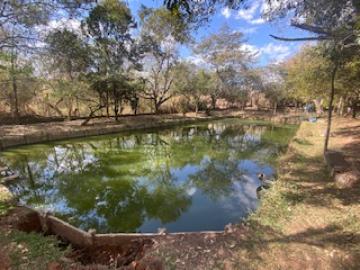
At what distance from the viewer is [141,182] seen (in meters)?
7.58

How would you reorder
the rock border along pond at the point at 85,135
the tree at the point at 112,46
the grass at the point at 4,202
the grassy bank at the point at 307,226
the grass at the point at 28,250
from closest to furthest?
the grass at the point at 28,250
the grassy bank at the point at 307,226
the rock border along pond at the point at 85,135
the grass at the point at 4,202
the tree at the point at 112,46

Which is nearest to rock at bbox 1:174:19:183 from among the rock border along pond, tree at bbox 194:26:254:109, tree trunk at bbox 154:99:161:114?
the rock border along pond

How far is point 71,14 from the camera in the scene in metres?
6.86

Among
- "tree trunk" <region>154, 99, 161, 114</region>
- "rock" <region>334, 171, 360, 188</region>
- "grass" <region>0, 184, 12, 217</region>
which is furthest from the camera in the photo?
"tree trunk" <region>154, 99, 161, 114</region>

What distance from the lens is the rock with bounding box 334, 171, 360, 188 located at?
523 centimetres

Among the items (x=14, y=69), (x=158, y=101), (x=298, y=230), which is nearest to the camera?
(x=298, y=230)

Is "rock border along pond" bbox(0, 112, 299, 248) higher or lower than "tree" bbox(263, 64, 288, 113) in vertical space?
lower

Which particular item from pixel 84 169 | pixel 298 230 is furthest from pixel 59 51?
pixel 298 230

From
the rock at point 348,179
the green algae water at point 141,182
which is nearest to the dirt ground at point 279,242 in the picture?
the rock at point 348,179

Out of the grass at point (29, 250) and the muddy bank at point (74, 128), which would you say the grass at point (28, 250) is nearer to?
the grass at point (29, 250)

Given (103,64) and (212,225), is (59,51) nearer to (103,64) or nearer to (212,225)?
(212,225)

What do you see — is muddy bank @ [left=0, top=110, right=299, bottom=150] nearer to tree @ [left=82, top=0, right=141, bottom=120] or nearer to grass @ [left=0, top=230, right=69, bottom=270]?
tree @ [left=82, top=0, right=141, bottom=120]

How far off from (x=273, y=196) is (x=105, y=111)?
1695cm

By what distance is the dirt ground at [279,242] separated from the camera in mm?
3041
